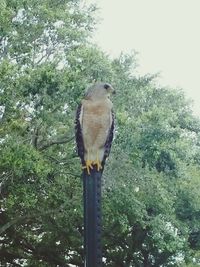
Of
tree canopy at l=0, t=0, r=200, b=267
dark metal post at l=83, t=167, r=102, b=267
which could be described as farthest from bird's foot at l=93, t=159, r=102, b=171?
tree canopy at l=0, t=0, r=200, b=267

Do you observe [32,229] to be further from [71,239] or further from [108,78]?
[108,78]

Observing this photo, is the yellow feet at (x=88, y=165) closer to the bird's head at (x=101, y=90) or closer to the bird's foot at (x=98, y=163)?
the bird's foot at (x=98, y=163)

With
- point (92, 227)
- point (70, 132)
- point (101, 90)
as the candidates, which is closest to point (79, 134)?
point (101, 90)

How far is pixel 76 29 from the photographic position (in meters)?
13.0

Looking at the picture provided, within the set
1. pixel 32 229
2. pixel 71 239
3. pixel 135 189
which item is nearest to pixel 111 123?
pixel 135 189

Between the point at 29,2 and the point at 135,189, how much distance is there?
18.9 feet

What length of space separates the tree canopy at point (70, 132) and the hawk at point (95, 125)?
7.88 m

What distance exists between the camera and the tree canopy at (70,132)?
36.1 ft

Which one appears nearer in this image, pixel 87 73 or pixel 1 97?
pixel 1 97

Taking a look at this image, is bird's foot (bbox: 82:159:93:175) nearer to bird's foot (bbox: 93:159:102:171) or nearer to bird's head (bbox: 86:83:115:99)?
bird's foot (bbox: 93:159:102:171)

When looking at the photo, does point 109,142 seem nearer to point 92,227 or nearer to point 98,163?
point 98,163

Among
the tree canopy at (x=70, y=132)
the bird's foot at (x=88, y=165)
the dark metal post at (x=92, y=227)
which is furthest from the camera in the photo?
the tree canopy at (x=70, y=132)

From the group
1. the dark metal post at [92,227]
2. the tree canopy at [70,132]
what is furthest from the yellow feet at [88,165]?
the tree canopy at [70,132]

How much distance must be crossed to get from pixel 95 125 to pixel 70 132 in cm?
1027
